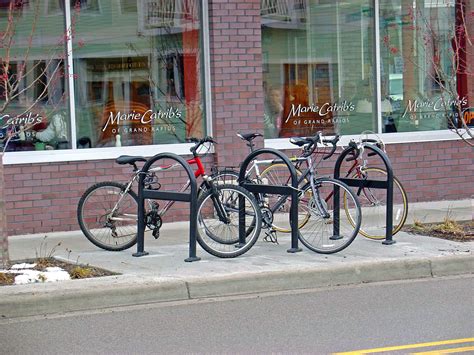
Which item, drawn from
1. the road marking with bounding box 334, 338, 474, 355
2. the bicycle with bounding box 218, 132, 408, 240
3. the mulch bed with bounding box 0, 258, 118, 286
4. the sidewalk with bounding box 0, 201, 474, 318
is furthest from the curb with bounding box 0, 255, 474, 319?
the road marking with bounding box 334, 338, 474, 355

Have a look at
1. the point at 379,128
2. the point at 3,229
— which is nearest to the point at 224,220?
the point at 3,229

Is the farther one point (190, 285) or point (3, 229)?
point (3, 229)

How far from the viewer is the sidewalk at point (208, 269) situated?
8.02 m

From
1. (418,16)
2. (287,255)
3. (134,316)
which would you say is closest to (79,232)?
(287,255)

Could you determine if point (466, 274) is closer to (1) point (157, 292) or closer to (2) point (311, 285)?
(2) point (311, 285)

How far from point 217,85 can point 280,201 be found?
9.28 feet

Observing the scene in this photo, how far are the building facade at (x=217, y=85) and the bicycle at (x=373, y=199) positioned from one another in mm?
1475

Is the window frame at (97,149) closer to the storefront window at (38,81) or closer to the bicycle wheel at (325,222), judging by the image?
the storefront window at (38,81)

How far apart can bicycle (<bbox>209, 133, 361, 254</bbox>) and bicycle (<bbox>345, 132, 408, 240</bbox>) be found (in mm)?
313

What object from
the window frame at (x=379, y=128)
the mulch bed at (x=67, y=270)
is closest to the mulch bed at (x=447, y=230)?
the window frame at (x=379, y=128)

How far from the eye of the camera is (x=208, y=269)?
8.89m

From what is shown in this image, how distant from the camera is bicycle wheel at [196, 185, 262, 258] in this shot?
938 cm

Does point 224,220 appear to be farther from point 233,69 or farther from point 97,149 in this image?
point 233,69

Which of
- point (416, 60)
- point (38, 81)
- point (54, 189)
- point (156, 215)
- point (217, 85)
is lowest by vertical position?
point (156, 215)
